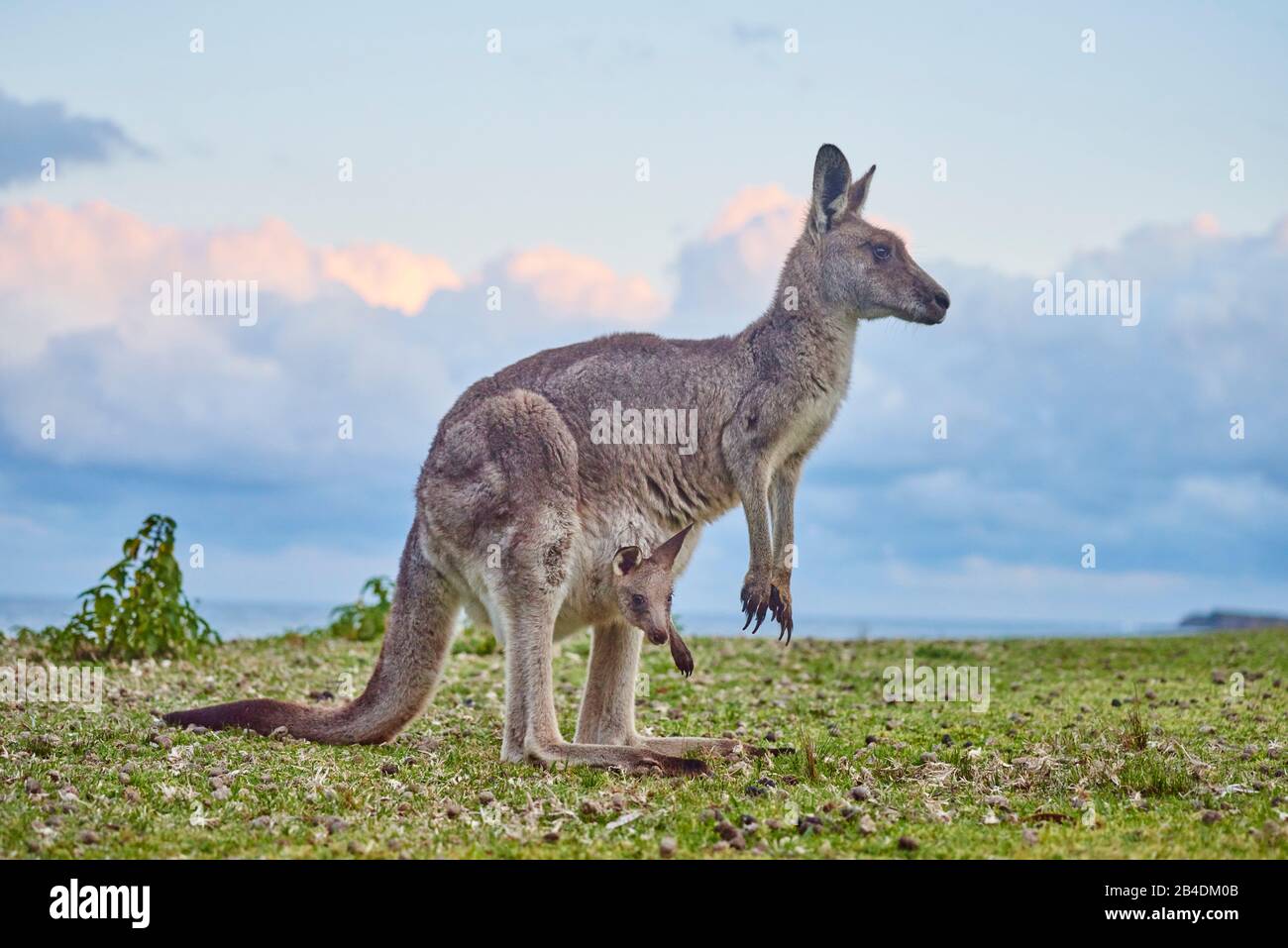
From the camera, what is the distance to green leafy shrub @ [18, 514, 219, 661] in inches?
407

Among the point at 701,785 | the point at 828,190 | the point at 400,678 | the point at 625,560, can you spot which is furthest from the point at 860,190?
the point at 400,678

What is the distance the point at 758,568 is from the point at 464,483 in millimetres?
1590

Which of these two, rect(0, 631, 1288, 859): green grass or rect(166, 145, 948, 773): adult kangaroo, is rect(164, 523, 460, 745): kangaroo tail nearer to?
rect(166, 145, 948, 773): adult kangaroo

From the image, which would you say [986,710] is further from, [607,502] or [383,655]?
[383,655]

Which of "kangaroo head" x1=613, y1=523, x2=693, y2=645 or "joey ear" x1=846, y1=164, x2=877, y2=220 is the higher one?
"joey ear" x1=846, y1=164, x2=877, y2=220

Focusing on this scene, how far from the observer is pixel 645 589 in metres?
6.39

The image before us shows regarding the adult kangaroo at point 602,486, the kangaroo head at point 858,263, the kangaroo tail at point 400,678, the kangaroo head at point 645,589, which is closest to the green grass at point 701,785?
the kangaroo tail at point 400,678

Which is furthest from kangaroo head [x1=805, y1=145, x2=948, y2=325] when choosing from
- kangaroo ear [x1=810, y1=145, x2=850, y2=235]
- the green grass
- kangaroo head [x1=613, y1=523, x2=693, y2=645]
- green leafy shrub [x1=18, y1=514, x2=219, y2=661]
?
green leafy shrub [x1=18, y1=514, x2=219, y2=661]

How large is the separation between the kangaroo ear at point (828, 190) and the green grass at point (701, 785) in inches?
115

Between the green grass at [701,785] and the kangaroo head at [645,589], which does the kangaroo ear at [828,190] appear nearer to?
the kangaroo head at [645,589]

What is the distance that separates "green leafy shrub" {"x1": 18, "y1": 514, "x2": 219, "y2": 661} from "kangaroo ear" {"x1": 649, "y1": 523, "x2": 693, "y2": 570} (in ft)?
17.8

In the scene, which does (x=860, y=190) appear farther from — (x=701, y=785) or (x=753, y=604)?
(x=701, y=785)

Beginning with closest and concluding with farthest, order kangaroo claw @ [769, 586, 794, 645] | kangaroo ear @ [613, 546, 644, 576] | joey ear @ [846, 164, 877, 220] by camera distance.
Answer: kangaroo ear @ [613, 546, 644, 576]
kangaroo claw @ [769, 586, 794, 645]
joey ear @ [846, 164, 877, 220]
